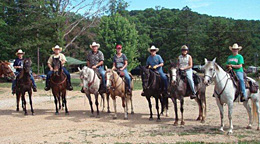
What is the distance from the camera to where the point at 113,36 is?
33062 mm

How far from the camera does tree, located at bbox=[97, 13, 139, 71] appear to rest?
32.6 metres

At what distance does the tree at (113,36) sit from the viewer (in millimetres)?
32634

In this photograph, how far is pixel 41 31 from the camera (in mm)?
26922

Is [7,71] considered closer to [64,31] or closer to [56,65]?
[56,65]

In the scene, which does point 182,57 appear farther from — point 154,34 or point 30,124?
point 154,34

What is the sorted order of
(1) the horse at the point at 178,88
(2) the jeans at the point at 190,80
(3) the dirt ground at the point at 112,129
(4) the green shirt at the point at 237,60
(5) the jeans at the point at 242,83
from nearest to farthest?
(3) the dirt ground at the point at 112,129 → (5) the jeans at the point at 242,83 → (4) the green shirt at the point at 237,60 → (1) the horse at the point at 178,88 → (2) the jeans at the point at 190,80

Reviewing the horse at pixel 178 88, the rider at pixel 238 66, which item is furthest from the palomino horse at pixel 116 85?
the rider at pixel 238 66

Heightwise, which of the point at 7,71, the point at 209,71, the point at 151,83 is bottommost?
the point at 151,83

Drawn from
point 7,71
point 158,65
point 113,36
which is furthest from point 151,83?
point 113,36

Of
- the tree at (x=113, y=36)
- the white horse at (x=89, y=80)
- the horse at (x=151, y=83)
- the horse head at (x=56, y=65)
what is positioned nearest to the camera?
the horse at (x=151, y=83)

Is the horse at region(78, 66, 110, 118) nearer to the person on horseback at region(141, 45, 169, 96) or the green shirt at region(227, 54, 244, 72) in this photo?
the person on horseback at region(141, 45, 169, 96)

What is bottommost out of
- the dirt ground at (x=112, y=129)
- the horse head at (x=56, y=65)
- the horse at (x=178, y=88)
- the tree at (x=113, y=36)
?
the dirt ground at (x=112, y=129)

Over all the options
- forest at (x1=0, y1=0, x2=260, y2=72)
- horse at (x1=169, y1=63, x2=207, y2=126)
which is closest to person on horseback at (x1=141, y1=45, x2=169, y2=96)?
horse at (x1=169, y1=63, x2=207, y2=126)

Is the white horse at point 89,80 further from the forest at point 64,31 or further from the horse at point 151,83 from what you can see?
the forest at point 64,31
